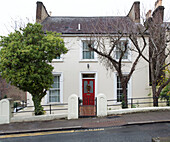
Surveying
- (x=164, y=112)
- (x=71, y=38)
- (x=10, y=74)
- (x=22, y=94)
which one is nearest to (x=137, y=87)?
(x=164, y=112)

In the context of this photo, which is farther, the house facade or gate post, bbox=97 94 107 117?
the house facade

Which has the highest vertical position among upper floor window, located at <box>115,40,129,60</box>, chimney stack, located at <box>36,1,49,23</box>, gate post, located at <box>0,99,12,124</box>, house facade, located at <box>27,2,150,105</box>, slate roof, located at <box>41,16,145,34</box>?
chimney stack, located at <box>36,1,49,23</box>

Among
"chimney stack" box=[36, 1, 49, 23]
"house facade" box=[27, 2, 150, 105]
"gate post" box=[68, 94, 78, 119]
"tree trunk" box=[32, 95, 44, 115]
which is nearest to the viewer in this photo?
"gate post" box=[68, 94, 78, 119]

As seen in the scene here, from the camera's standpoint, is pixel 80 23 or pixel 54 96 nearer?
pixel 54 96

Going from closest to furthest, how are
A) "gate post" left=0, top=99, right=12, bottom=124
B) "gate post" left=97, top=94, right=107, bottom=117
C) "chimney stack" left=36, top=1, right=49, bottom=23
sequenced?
1. "gate post" left=0, top=99, right=12, bottom=124
2. "gate post" left=97, top=94, right=107, bottom=117
3. "chimney stack" left=36, top=1, right=49, bottom=23

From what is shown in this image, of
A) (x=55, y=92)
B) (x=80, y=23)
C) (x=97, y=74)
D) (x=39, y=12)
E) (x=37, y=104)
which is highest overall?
(x=39, y=12)

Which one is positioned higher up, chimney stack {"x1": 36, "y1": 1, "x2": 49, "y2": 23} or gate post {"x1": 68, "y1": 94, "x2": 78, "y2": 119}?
chimney stack {"x1": 36, "y1": 1, "x2": 49, "y2": 23}

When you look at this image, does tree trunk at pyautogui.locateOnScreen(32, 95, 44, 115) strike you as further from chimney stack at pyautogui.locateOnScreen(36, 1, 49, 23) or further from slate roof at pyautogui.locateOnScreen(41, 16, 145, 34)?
chimney stack at pyautogui.locateOnScreen(36, 1, 49, 23)

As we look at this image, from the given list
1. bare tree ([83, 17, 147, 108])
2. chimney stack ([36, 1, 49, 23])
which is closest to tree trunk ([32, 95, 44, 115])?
bare tree ([83, 17, 147, 108])

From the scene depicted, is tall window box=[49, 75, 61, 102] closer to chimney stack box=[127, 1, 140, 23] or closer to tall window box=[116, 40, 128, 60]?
tall window box=[116, 40, 128, 60]

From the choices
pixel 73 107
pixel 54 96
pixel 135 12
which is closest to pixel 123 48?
pixel 135 12

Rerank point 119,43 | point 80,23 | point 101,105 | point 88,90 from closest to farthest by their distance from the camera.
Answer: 1. point 101,105
2. point 119,43
3. point 88,90
4. point 80,23

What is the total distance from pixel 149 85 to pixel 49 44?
9163mm

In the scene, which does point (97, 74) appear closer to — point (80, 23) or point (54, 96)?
point (54, 96)
